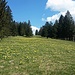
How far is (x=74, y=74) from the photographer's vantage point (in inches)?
510

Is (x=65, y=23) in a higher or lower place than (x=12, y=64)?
higher

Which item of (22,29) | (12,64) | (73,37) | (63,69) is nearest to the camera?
(63,69)

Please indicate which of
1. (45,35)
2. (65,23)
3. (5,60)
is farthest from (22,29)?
(5,60)

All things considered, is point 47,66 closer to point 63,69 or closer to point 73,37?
point 63,69

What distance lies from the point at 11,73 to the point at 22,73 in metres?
0.62

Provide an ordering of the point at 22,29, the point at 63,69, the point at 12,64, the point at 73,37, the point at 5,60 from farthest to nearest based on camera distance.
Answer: the point at 22,29, the point at 73,37, the point at 5,60, the point at 12,64, the point at 63,69

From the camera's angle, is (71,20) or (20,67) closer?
(20,67)

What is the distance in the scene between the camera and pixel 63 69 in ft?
47.0

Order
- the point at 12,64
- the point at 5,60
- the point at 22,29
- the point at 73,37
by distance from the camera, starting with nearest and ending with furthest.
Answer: the point at 12,64 → the point at 5,60 → the point at 73,37 → the point at 22,29

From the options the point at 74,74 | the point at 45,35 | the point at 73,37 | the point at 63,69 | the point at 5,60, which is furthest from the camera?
the point at 45,35

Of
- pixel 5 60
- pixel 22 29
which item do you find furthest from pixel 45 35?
pixel 5 60

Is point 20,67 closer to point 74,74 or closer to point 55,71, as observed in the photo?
point 55,71

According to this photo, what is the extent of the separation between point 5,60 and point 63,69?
4.67m

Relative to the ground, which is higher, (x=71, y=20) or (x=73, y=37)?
(x=71, y=20)
